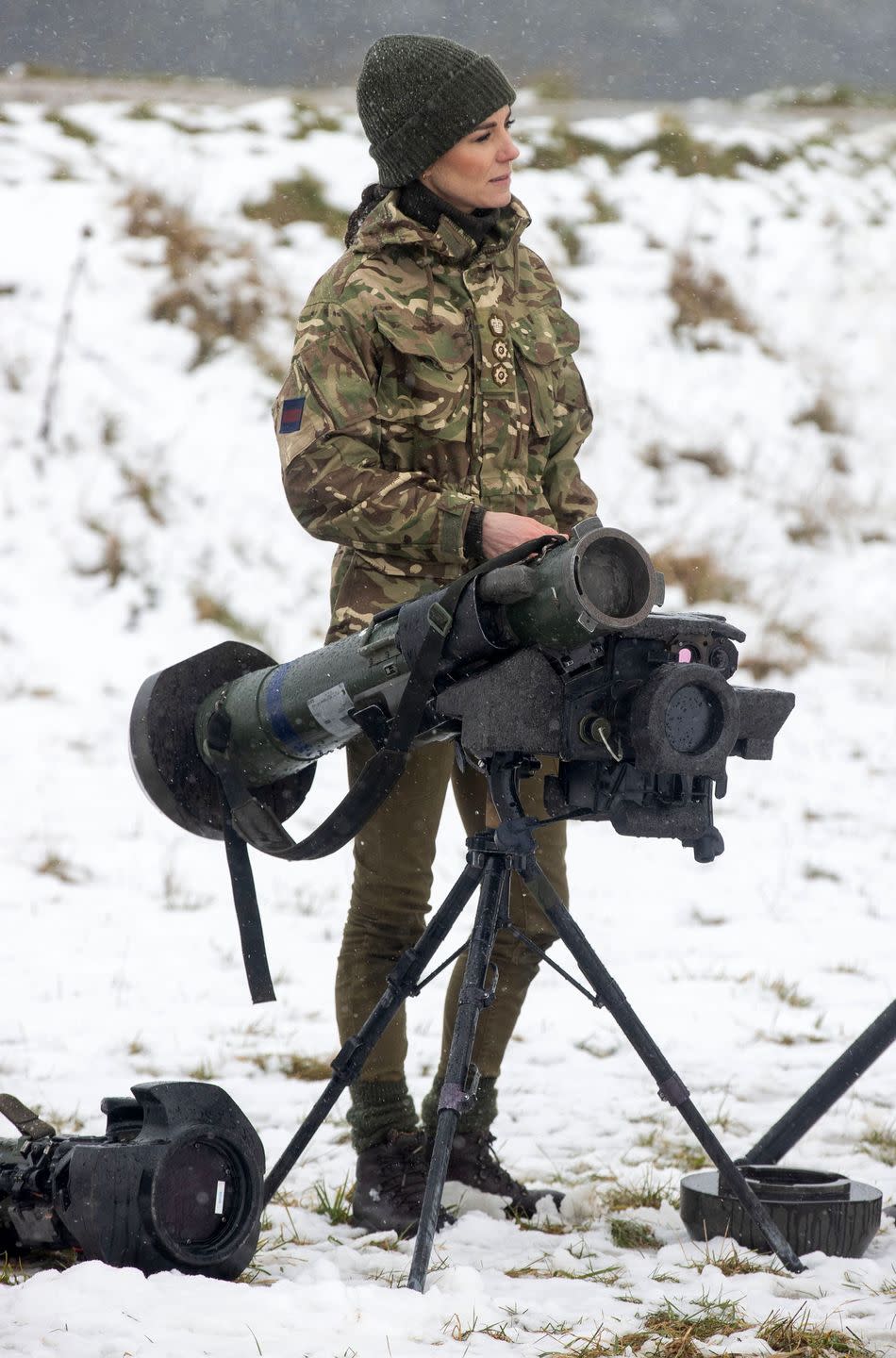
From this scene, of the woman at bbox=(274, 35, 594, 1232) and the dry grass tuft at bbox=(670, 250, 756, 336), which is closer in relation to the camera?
the woman at bbox=(274, 35, 594, 1232)

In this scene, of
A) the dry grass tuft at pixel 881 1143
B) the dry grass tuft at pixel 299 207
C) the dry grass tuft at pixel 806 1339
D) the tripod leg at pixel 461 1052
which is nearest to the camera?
the dry grass tuft at pixel 806 1339

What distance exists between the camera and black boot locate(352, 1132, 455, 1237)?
3061 mm

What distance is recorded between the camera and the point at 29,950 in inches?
200

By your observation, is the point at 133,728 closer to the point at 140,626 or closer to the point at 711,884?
the point at 711,884

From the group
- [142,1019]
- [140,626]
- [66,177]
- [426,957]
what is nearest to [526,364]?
[426,957]

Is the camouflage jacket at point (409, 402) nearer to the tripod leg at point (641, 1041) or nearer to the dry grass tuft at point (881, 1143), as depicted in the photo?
the tripod leg at point (641, 1041)

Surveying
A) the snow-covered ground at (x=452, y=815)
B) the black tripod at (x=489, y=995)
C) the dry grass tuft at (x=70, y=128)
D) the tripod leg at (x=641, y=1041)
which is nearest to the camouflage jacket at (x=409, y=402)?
the black tripod at (x=489, y=995)

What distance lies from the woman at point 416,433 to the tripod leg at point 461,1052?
53cm

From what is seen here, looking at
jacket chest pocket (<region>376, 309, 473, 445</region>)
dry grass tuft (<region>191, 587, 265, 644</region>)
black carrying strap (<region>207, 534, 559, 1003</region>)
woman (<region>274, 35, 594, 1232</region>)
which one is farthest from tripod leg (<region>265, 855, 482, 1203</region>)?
dry grass tuft (<region>191, 587, 265, 644</region>)

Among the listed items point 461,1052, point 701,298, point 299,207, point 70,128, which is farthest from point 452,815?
point 70,128

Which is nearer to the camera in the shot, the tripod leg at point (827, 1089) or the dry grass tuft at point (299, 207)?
the tripod leg at point (827, 1089)

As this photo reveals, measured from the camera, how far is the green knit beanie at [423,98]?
310 centimetres

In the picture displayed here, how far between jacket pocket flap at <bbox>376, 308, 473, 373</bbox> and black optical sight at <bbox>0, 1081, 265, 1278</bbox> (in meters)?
1.48

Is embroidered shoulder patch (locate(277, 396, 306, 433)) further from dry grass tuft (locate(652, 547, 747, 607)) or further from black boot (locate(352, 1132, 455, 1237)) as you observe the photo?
dry grass tuft (locate(652, 547, 747, 607))
